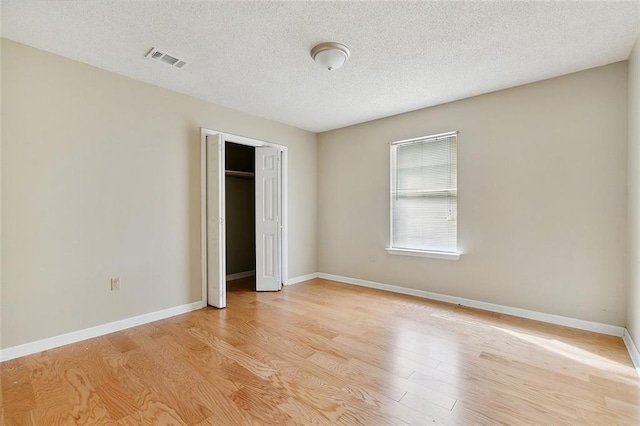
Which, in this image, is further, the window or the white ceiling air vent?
the window

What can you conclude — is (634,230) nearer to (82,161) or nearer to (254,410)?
(254,410)

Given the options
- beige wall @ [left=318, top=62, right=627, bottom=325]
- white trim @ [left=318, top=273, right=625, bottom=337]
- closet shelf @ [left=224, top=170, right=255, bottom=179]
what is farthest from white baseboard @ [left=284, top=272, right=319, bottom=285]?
closet shelf @ [left=224, top=170, right=255, bottom=179]

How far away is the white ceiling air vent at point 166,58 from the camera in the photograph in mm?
2551

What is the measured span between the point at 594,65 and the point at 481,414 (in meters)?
3.24

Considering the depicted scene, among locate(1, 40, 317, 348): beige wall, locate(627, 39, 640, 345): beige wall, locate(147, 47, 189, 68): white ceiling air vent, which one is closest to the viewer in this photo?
locate(627, 39, 640, 345): beige wall

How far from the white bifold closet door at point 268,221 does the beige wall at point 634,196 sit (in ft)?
12.3

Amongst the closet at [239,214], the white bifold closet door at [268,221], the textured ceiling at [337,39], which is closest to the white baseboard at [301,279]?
the white bifold closet door at [268,221]

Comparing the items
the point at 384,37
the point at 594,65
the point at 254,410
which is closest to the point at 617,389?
the point at 254,410

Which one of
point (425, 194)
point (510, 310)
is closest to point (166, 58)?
point (425, 194)

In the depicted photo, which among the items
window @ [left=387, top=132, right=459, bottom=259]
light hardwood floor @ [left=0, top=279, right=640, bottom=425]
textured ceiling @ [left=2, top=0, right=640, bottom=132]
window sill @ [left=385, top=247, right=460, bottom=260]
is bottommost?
light hardwood floor @ [left=0, top=279, right=640, bottom=425]

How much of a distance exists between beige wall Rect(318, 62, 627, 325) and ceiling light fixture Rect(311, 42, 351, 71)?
187cm

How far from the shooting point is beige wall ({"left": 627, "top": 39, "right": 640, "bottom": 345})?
2273 mm

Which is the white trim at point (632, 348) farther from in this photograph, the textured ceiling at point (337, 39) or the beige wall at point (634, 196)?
the textured ceiling at point (337, 39)

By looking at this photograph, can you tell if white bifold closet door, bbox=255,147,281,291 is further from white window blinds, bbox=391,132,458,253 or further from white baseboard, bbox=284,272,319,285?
white window blinds, bbox=391,132,458,253
